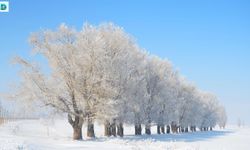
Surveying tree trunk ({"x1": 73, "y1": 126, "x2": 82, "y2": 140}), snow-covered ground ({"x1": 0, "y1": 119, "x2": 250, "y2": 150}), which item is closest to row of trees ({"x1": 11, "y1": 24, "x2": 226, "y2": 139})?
tree trunk ({"x1": 73, "y1": 126, "x2": 82, "y2": 140})

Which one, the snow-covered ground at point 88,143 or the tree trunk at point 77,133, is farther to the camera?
the tree trunk at point 77,133

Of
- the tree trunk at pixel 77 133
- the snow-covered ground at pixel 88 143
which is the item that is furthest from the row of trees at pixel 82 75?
the snow-covered ground at pixel 88 143

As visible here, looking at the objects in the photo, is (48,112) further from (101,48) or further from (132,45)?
(132,45)

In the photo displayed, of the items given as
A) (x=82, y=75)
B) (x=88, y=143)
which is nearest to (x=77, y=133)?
(x=82, y=75)

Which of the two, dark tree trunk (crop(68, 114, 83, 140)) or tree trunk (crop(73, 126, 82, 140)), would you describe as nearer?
tree trunk (crop(73, 126, 82, 140))

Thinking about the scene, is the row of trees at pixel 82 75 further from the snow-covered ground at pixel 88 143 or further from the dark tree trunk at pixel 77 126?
the snow-covered ground at pixel 88 143

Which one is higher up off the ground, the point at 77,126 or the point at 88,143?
the point at 77,126

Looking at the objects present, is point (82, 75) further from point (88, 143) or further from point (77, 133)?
point (88, 143)

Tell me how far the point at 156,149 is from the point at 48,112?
1537 cm

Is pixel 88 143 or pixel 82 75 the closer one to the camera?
pixel 88 143

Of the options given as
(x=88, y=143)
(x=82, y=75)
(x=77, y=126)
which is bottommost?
(x=88, y=143)

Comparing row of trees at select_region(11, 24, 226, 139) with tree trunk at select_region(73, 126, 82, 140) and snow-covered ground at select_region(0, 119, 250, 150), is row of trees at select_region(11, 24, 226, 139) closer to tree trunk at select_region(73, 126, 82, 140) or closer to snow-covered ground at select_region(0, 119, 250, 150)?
tree trunk at select_region(73, 126, 82, 140)

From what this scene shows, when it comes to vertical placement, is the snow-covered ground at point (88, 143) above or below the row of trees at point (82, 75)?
below

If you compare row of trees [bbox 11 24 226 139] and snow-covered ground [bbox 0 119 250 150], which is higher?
row of trees [bbox 11 24 226 139]
